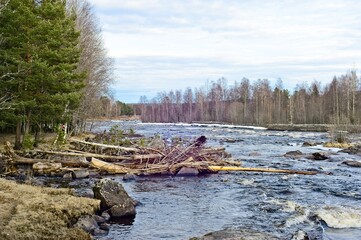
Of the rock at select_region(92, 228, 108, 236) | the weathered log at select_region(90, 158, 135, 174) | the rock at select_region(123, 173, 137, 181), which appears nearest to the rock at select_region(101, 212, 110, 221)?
the rock at select_region(92, 228, 108, 236)

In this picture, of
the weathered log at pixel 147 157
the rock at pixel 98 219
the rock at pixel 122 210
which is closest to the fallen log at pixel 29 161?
the weathered log at pixel 147 157

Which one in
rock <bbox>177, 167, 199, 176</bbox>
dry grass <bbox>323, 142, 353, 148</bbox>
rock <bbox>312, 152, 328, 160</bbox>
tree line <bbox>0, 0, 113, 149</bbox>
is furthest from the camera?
dry grass <bbox>323, 142, 353, 148</bbox>

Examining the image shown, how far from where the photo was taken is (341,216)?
12453mm

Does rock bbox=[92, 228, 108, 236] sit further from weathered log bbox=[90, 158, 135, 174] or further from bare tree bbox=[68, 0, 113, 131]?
bare tree bbox=[68, 0, 113, 131]

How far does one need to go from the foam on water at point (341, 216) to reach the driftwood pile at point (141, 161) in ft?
29.0

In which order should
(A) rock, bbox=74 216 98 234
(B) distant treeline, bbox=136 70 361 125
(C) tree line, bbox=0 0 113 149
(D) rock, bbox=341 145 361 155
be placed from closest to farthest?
(A) rock, bbox=74 216 98 234, (C) tree line, bbox=0 0 113 149, (D) rock, bbox=341 145 361 155, (B) distant treeline, bbox=136 70 361 125

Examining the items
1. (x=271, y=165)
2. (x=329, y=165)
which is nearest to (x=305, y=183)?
(x=271, y=165)

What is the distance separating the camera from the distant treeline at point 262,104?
8888cm

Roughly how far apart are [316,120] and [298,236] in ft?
284

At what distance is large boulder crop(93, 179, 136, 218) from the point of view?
485 inches

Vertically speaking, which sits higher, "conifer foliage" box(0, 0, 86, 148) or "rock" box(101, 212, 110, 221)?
"conifer foliage" box(0, 0, 86, 148)

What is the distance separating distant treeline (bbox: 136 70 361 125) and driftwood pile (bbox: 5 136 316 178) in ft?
90.2

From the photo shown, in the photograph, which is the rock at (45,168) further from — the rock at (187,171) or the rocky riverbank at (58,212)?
the rocky riverbank at (58,212)

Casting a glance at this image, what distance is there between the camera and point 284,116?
103 meters
